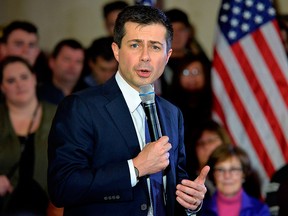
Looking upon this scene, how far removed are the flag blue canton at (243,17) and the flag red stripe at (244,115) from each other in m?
0.18

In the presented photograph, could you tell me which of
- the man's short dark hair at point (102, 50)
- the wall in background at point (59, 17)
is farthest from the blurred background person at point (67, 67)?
the wall in background at point (59, 17)

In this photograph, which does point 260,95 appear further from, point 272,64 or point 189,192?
point 189,192

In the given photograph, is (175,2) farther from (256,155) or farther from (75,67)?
(256,155)

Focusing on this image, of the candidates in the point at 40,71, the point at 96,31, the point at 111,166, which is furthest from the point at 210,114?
the point at 111,166

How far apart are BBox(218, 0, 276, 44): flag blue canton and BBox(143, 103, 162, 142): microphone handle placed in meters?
2.89

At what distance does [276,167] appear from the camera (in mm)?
4668

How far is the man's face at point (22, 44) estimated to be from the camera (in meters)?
5.22

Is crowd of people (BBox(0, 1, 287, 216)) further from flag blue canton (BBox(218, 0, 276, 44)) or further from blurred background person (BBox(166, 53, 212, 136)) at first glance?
flag blue canton (BBox(218, 0, 276, 44))

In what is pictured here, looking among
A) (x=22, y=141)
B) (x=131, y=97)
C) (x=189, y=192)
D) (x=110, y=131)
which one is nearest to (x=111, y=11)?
(x=22, y=141)

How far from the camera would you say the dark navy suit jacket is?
2172 millimetres

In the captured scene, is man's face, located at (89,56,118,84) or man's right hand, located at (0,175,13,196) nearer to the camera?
man's right hand, located at (0,175,13,196)

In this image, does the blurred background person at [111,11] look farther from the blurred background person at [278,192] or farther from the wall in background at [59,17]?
the blurred background person at [278,192]

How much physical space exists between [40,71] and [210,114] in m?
1.36

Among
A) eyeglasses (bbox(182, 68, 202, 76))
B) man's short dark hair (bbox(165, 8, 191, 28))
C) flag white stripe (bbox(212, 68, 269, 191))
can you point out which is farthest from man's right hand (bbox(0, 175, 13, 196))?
man's short dark hair (bbox(165, 8, 191, 28))
